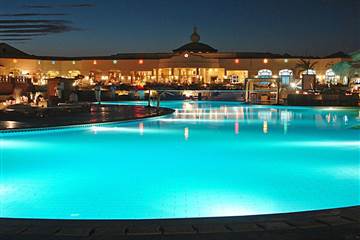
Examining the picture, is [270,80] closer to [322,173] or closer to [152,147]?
[152,147]

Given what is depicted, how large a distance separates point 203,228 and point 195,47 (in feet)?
171

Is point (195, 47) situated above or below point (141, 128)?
above

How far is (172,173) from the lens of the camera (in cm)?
670

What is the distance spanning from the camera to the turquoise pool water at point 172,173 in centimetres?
486

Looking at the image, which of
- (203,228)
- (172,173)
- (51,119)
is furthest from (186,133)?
(203,228)

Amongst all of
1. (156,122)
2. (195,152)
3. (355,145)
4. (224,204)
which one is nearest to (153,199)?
(224,204)

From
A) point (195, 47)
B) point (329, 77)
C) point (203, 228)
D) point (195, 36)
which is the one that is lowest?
point (203, 228)

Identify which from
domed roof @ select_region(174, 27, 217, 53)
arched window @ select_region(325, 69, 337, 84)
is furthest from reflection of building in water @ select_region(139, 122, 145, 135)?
domed roof @ select_region(174, 27, 217, 53)

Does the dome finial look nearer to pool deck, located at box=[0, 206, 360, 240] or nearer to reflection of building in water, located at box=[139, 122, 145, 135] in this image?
reflection of building in water, located at box=[139, 122, 145, 135]

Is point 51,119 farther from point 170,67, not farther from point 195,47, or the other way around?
point 195,47

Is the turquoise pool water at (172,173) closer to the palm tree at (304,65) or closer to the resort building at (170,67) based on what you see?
the palm tree at (304,65)

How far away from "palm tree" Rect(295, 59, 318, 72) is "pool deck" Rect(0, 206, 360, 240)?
4163cm

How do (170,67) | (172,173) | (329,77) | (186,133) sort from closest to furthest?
(172,173)
(186,133)
(329,77)
(170,67)

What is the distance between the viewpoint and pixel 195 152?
8.72 metres
